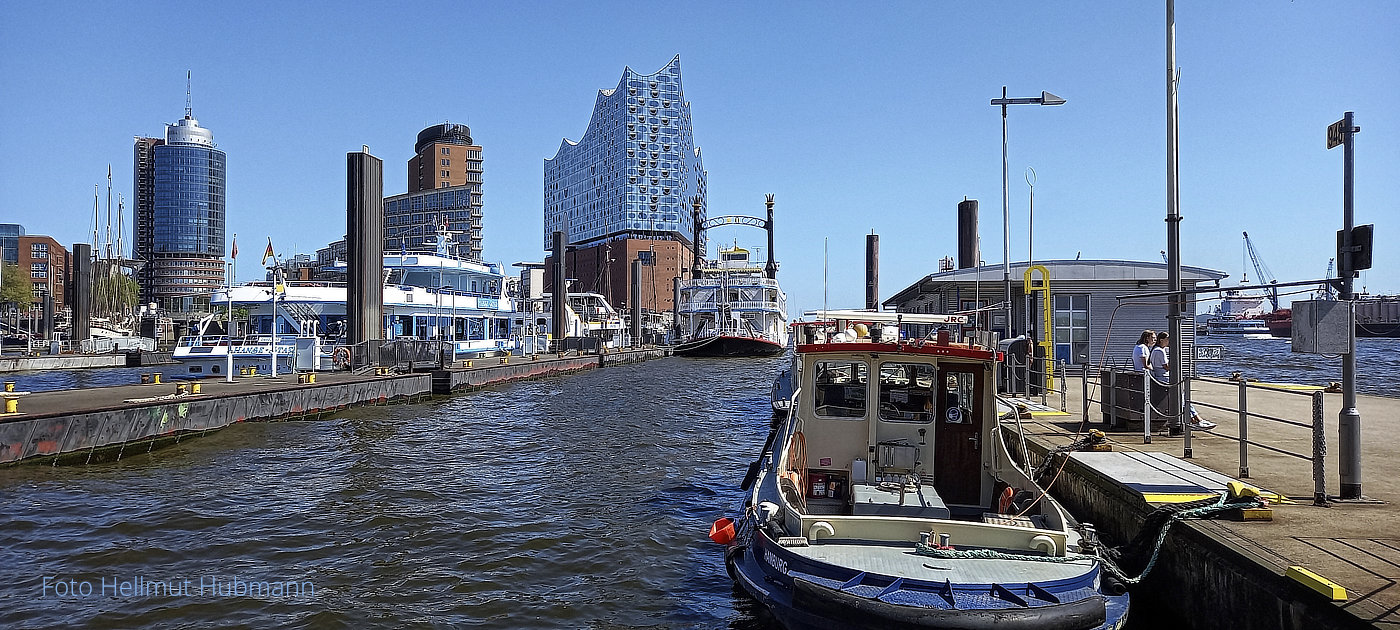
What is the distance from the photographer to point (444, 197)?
5369 inches

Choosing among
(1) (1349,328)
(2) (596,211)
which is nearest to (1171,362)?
(1) (1349,328)

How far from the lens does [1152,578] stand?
317 inches

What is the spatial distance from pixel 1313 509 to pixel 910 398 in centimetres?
415

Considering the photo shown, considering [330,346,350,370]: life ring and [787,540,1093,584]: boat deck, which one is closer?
[787,540,1093,584]: boat deck

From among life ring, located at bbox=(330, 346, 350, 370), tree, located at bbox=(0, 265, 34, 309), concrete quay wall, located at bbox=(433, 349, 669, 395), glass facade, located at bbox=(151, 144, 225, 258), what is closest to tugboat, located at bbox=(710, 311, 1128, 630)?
concrete quay wall, located at bbox=(433, 349, 669, 395)

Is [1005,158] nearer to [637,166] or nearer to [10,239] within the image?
[637,166]

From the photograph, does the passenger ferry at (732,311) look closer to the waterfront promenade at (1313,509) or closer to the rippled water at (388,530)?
the rippled water at (388,530)

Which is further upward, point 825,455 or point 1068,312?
point 1068,312

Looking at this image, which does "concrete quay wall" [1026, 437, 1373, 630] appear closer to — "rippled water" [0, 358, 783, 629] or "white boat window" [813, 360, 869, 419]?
"white boat window" [813, 360, 869, 419]

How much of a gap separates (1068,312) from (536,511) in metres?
18.4

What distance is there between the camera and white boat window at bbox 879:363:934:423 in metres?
9.93

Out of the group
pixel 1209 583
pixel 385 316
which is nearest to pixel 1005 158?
pixel 1209 583

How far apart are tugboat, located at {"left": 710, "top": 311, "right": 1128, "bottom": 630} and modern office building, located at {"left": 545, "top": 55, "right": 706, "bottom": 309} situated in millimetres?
133560

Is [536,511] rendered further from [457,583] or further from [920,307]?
[920,307]
